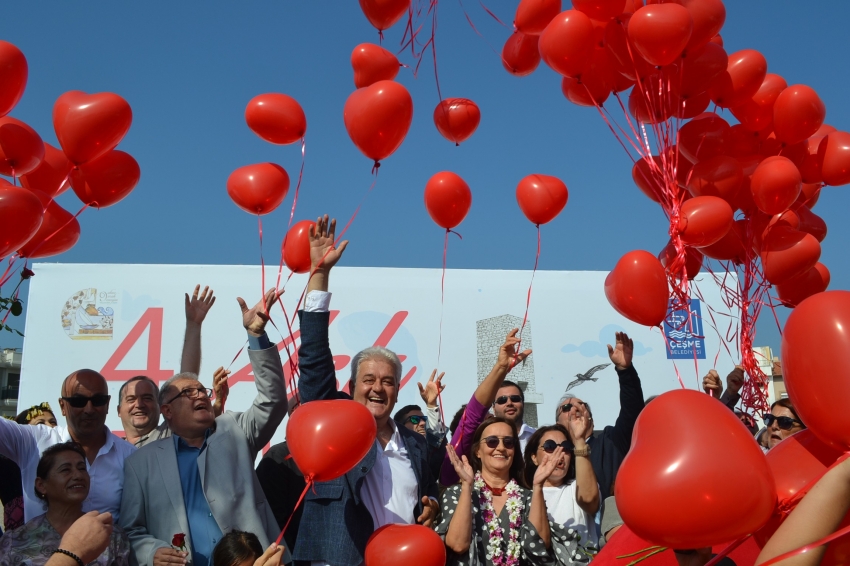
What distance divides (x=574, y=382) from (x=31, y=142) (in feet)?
17.4

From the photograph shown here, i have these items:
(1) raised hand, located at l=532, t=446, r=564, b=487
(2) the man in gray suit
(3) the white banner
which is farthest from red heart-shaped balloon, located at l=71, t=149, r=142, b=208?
(3) the white banner

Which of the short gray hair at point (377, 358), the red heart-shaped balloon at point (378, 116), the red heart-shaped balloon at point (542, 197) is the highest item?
the red heart-shaped balloon at point (378, 116)

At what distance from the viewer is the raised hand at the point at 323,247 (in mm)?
2628

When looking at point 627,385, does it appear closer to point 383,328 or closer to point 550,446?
point 550,446

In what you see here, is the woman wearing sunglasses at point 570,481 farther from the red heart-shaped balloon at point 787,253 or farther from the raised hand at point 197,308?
the raised hand at point 197,308

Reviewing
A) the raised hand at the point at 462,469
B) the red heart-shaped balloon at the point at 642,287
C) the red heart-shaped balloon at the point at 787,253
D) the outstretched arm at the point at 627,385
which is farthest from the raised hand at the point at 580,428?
the red heart-shaped balloon at the point at 787,253

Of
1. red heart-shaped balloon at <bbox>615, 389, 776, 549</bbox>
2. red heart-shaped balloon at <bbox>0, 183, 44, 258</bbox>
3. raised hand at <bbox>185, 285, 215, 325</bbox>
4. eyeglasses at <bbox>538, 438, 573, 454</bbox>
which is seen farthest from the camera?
raised hand at <bbox>185, 285, 215, 325</bbox>

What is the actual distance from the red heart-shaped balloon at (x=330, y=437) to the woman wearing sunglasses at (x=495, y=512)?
58 centimetres

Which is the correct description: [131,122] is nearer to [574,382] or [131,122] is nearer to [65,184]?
[65,184]

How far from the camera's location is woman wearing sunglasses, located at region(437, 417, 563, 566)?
8.79ft

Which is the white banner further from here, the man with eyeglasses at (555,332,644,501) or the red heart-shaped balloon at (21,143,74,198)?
the red heart-shaped balloon at (21,143,74,198)

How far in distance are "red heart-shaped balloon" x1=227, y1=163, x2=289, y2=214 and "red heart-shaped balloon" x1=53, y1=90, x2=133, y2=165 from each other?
55 cm

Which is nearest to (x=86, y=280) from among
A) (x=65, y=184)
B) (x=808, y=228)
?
(x=65, y=184)

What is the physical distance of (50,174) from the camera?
322cm
